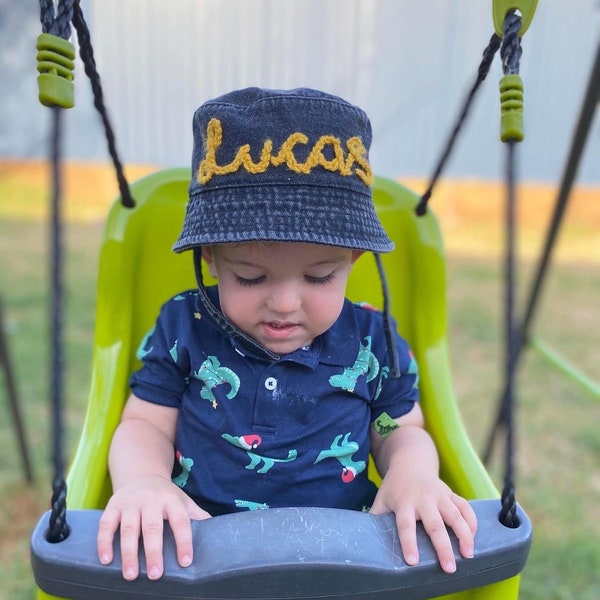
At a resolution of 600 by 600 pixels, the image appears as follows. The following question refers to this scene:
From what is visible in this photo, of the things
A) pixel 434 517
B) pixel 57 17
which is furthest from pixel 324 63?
pixel 434 517

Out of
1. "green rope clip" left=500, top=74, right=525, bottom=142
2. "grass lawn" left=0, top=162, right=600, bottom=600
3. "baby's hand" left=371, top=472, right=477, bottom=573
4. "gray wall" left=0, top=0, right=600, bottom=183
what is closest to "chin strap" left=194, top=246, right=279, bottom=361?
"baby's hand" left=371, top=472, right=477, bottom=573

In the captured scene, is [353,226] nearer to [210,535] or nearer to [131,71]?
[210,535]

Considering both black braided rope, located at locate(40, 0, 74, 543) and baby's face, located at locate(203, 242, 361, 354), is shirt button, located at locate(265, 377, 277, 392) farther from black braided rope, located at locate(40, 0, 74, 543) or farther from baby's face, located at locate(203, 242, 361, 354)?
black braided rope, located at locate(40, 0, 74, 543)

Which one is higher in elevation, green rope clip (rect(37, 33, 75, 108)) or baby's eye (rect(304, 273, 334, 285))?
green rope clip (rect(37, 33, 75, 108))

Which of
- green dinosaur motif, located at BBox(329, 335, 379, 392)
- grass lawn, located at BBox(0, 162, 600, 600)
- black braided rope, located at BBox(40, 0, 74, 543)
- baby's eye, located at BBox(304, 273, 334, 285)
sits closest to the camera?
black braided rope, located at BBox(40, 0, 74, 543)

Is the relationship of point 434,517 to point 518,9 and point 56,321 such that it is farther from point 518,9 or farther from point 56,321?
point 518,9

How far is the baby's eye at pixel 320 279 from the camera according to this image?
75 cm

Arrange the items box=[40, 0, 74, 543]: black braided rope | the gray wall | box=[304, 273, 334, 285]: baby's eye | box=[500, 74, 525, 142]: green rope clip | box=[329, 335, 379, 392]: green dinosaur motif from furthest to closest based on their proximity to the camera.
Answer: the gray wall, box=[329, 335, 379, 392]: green dinosaur motif, box=[304, 273, 334, 285]: baby's eye, box=[500, 74, 525, 142]: green rope clip, box=[40, 0, 74, 543]: black braided rope

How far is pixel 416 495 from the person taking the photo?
70 centimetres

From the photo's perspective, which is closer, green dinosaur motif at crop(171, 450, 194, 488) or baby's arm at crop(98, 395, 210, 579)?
baby's arm at crop(98, 395, 210, 579)

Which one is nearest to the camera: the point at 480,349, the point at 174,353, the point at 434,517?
the point at 434,517

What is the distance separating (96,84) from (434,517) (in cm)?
62

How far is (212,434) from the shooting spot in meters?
0.82

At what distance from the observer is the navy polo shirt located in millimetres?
808
